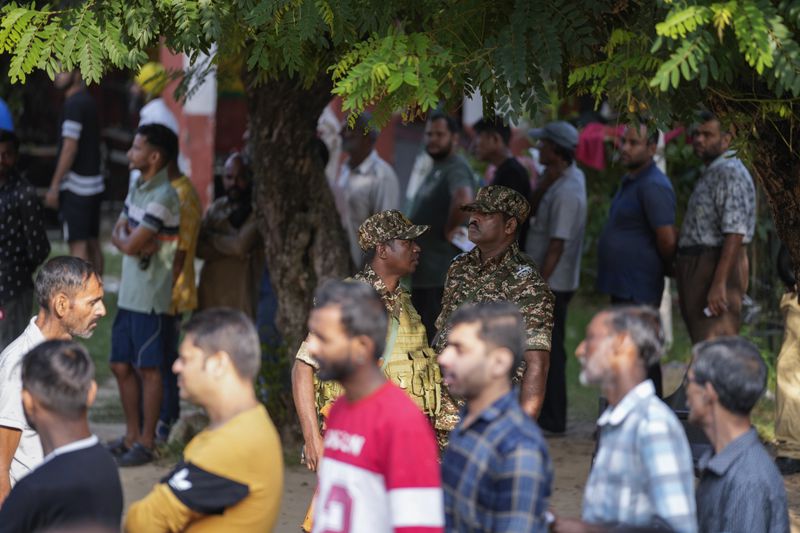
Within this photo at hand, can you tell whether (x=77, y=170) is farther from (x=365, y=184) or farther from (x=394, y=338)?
(x=394, y=338)

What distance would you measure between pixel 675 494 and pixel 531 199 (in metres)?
5.55

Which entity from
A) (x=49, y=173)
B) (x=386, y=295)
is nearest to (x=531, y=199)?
(x=386, y=295)

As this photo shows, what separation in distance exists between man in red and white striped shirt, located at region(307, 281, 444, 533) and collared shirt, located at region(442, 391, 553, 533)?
0.07 meters

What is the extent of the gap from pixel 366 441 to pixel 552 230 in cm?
520

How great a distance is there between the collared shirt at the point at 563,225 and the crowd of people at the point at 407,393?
2.32ft

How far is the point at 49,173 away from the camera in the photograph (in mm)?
19750

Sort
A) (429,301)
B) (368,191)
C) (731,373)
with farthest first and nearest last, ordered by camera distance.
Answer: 1. (368,191)
2. (429,301)
3. (731,373)

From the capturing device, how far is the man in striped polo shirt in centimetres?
803

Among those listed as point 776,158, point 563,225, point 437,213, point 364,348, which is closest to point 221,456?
point 364,348

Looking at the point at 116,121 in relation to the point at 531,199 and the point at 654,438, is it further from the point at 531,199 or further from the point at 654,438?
the point at 654,438

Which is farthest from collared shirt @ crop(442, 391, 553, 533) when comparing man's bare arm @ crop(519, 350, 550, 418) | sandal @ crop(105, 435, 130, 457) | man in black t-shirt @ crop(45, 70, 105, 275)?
man in black t-shirt @ crop(45, 70, 105, 275)

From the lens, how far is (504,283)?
546cm

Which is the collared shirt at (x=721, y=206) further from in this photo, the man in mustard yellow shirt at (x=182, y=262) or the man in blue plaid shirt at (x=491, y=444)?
the man in blue plaid shirt at (x=491, y=444)

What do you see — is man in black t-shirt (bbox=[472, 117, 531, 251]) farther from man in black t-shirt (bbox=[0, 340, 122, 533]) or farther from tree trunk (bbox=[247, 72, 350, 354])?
man in black t-shirt (bbox=[0, 340, 122, 533])
